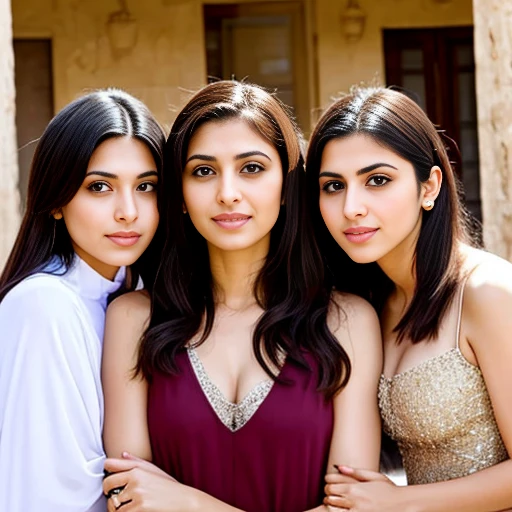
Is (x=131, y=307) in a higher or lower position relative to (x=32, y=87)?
lower

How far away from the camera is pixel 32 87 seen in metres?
7.76

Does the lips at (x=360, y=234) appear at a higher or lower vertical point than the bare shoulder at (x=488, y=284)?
higher

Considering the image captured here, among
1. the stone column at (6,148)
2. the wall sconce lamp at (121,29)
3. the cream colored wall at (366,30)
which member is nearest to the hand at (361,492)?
the stone column at (6,148)

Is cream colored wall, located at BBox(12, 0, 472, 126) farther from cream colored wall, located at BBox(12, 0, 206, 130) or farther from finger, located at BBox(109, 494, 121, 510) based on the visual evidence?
finger, located at BBox(109, 494, 121, 510)

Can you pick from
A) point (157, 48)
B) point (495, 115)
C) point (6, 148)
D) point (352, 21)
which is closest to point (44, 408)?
point (6, 148)

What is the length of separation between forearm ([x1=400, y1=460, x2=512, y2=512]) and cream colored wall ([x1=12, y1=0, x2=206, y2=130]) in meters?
5.04

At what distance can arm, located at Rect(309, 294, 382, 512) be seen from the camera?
297cm

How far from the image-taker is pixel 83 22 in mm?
7664

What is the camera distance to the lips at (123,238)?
312 centimetres

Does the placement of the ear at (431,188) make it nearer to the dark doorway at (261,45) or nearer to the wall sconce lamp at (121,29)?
the dark doorway at (261,45)

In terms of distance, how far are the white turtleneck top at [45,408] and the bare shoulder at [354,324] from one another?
2.38 ft

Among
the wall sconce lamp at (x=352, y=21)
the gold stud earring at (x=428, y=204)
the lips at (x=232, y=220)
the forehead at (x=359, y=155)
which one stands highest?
the wall sconce lamp at (x=352, y=21)

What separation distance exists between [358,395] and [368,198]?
22.6 inches

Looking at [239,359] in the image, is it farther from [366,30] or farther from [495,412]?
[366,30]
